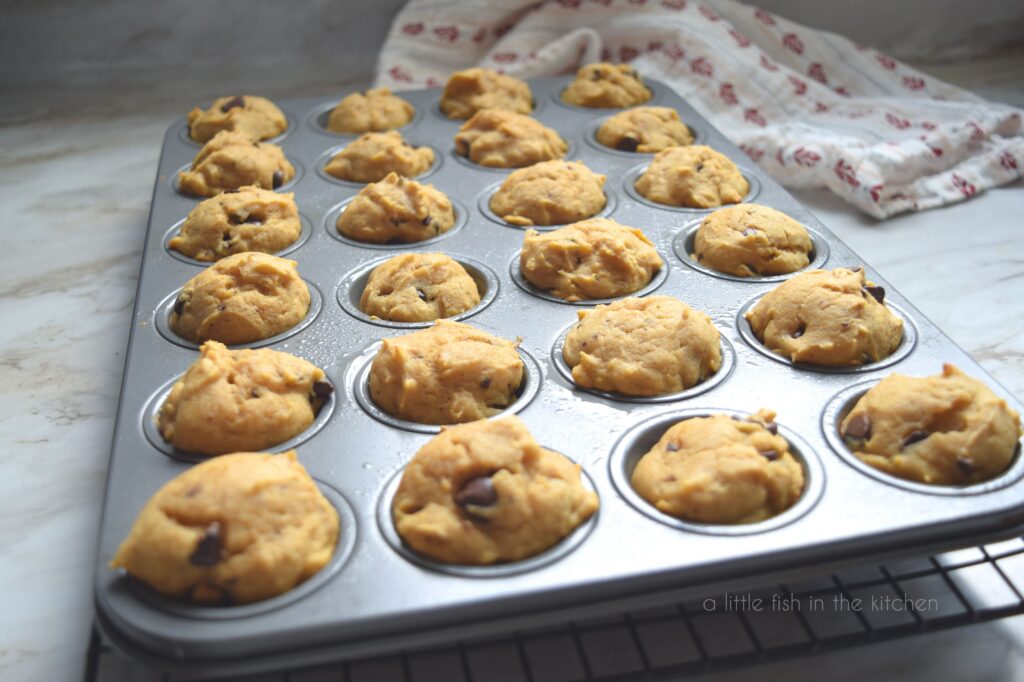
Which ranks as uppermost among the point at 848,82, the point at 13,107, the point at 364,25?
the point at 848,82

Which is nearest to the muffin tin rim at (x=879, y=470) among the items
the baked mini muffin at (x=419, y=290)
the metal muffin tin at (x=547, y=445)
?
the metal muffin tin at (x=547, y=445)

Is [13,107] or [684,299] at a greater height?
[684,299]

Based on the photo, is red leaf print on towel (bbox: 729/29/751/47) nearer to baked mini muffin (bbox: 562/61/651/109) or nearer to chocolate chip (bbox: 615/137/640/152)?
baked mini muffin (bbox: 562/61/651/109)

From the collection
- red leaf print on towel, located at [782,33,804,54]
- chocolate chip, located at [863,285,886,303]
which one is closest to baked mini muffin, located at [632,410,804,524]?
chocolate chip, located at [863,285,886,303]

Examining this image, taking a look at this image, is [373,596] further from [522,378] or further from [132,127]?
[132,127]

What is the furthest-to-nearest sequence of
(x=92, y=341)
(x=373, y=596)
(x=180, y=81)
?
(x=180, y=81), (x=92, y=341), (x=373, y=596)

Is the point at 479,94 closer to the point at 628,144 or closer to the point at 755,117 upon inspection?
the point at 628,144

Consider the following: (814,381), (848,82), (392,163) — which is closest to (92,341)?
(392,163)
